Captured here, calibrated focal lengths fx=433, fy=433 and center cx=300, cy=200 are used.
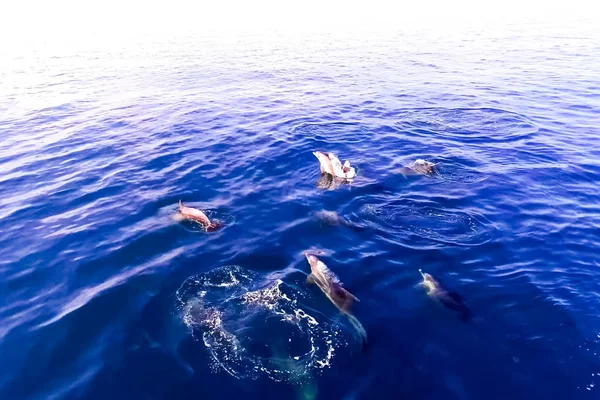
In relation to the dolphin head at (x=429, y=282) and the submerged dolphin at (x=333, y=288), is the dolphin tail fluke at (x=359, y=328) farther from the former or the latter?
the dolphin head at (x=429, y=282)

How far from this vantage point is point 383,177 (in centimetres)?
2259

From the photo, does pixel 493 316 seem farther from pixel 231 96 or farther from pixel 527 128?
pixel 231 96

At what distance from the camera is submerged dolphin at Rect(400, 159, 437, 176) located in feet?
74.0

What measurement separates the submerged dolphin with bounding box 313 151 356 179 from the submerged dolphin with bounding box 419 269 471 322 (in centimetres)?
836

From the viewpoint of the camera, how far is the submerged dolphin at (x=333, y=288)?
13578 mm

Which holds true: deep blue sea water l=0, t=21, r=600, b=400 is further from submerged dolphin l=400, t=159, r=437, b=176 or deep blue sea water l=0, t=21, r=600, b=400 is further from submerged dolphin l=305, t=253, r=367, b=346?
submerged dolphin l=400, t=159, r=437, b=176

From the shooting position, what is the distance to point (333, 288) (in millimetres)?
14477

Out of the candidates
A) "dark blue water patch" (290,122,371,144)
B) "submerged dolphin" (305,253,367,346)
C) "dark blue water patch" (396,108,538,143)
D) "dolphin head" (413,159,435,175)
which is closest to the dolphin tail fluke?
"submerged dolphin" (305,253,367,346)

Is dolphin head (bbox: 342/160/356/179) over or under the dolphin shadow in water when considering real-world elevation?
over

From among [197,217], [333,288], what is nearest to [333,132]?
[197,217]

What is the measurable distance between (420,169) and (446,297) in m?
9.78

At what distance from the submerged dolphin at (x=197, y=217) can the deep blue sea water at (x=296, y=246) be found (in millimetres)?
420

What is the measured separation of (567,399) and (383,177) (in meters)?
13.3

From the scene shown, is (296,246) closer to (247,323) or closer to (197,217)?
(197,217)
